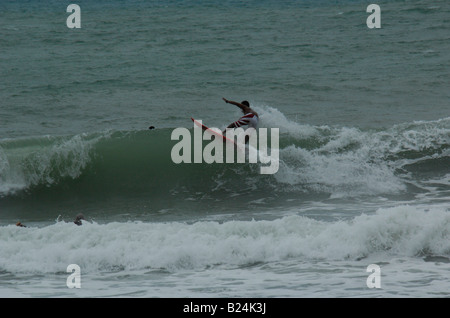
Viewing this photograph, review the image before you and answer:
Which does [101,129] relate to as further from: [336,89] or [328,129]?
[336,89]

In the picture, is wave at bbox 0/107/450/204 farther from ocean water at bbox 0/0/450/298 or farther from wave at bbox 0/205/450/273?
wave at bbox 0/205/450/273

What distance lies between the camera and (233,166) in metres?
15.9

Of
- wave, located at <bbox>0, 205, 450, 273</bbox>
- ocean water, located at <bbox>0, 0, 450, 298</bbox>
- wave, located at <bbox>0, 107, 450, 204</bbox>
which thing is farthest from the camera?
wave, located at <bbox>0, 107, 450, 204</bbox>

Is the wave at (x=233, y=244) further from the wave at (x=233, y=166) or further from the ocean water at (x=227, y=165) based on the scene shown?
the wave at (x=233, y=166)

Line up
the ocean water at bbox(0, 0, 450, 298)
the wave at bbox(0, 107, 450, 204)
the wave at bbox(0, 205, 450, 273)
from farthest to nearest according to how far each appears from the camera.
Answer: the wave at bbox(0, 107, 450, 204), the wave at bbox(0, 205, 450, 273), the ocean water at bbox(0, 0, 450, 298)

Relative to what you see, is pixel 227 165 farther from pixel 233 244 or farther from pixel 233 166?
pixel 233 244

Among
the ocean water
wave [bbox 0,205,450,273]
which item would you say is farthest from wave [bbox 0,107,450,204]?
wave [bbox 0,205,450,273]

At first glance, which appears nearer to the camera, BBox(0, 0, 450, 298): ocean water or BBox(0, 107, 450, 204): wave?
Answer: BBox(0, 0, 450, 298): ocean water

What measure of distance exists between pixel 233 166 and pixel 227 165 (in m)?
0.14

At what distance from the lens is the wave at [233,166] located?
1524 cm

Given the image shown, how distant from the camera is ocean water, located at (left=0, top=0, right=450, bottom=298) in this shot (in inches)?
403

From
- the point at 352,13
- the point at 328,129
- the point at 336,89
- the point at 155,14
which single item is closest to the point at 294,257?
the point at 328,129

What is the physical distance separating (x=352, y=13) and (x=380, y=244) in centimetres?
2542

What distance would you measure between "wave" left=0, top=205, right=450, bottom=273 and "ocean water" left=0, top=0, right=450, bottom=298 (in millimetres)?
29
